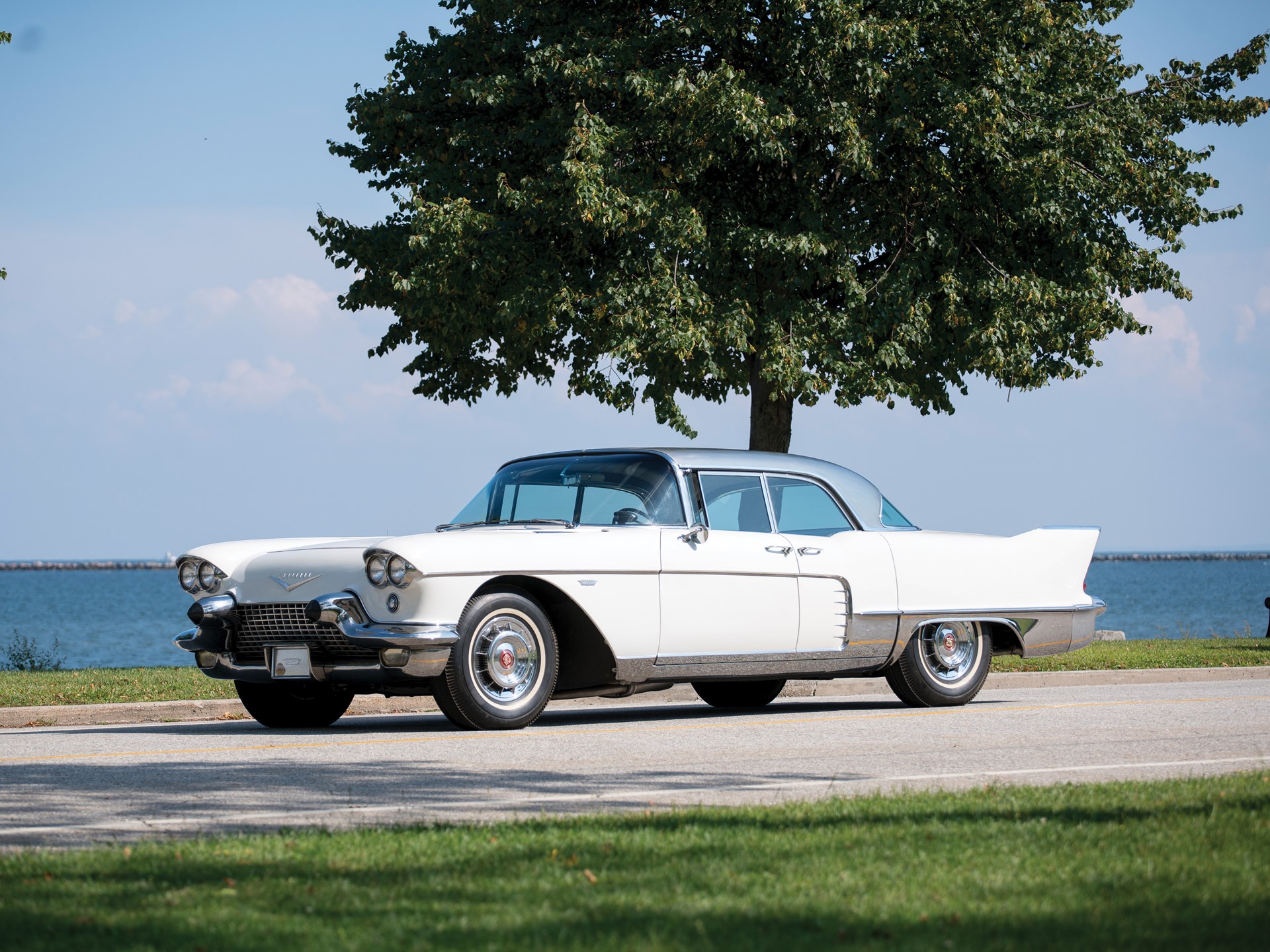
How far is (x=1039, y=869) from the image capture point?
15.8 ft

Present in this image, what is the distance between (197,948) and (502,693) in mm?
5888

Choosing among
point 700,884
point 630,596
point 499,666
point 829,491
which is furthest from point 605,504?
point 700,884

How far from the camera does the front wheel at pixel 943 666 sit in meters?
11.6

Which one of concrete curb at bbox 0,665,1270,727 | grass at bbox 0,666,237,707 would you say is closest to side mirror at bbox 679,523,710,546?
concrete curb at bbox 0,665,1270,727

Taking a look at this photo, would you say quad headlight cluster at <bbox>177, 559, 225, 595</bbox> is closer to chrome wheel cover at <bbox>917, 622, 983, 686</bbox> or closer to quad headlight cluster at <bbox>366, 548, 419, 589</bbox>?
quad headlight cluster at <bbox>366, 548, 419, 589</bbox>

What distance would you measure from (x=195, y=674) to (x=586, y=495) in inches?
262

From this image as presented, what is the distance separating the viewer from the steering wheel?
34.0 feet

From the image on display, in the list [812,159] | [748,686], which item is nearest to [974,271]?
[812,159]

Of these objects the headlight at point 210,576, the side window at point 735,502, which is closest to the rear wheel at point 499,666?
the side window at point 735,502

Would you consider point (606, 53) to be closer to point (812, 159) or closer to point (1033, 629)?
point (812, 159)

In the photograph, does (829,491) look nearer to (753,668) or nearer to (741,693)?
(753,668)

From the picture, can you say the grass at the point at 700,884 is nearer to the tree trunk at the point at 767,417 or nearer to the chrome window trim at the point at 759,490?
the chrome window trim at the point at 759,490

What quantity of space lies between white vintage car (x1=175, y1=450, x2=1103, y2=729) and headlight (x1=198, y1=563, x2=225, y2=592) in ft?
0.04

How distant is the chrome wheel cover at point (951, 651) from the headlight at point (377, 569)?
171 inches
